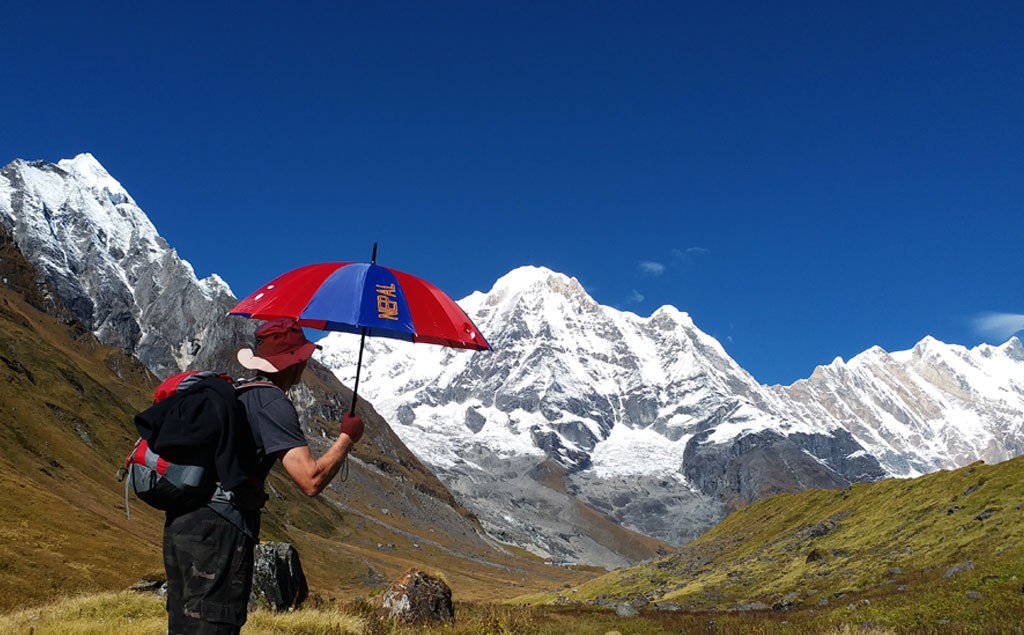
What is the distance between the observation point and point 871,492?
6850cm

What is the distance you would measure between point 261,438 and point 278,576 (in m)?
18.4

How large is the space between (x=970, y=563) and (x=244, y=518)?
35351 mm

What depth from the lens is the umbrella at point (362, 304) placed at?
783 centimetres

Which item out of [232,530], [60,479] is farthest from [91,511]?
[232,530]

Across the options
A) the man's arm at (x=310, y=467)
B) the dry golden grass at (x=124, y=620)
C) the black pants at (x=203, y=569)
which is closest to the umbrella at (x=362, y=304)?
the man's arm at (x=310, y=467)

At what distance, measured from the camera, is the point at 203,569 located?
5453mm

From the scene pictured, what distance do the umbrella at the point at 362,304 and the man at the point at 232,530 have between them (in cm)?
201

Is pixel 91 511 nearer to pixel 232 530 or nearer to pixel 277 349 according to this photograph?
pixel 277 349

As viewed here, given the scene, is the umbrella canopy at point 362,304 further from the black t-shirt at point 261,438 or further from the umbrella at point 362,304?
the black t-shirt at point 261,438

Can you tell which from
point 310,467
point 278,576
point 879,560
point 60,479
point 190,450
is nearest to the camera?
point 190,450

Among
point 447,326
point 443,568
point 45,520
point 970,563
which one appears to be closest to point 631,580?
point 970,563

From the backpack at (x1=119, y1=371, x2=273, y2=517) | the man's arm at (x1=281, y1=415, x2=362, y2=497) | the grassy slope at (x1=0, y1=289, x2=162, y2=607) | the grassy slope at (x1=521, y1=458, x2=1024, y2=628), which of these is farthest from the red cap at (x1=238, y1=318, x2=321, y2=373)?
the grassy slope at (x1=0, y1=289, x2=162, y2=607)

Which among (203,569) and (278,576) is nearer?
(203,569)

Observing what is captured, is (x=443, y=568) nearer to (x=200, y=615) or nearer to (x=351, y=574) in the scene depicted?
(x=351, y=574)
